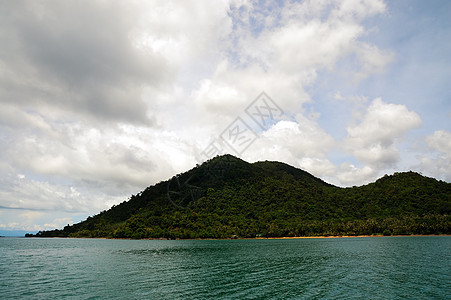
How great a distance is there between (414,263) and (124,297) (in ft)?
203

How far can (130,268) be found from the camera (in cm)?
5891

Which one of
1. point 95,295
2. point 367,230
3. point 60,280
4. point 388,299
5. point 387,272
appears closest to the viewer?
point 388,299

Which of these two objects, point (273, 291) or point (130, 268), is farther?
point (130, 268)

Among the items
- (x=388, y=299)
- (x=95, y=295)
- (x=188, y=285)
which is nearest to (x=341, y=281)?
(x=388, y=299)

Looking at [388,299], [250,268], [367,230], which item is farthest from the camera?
[367,230]

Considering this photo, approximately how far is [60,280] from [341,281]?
151ft

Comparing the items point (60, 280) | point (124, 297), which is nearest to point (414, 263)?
point (124, 297)

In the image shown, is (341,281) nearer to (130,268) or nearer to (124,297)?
(124,297)

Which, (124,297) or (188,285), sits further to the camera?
(188,285)

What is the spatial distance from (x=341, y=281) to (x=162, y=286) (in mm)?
28251

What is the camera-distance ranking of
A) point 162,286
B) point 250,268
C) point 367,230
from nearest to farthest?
1. point 162,286
2. point 250,268
3. point 367,230

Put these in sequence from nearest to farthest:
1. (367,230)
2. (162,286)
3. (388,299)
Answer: (388,299), (162,286), (367,230)

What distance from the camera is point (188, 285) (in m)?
42.3

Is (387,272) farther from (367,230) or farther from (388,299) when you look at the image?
(367,230)
